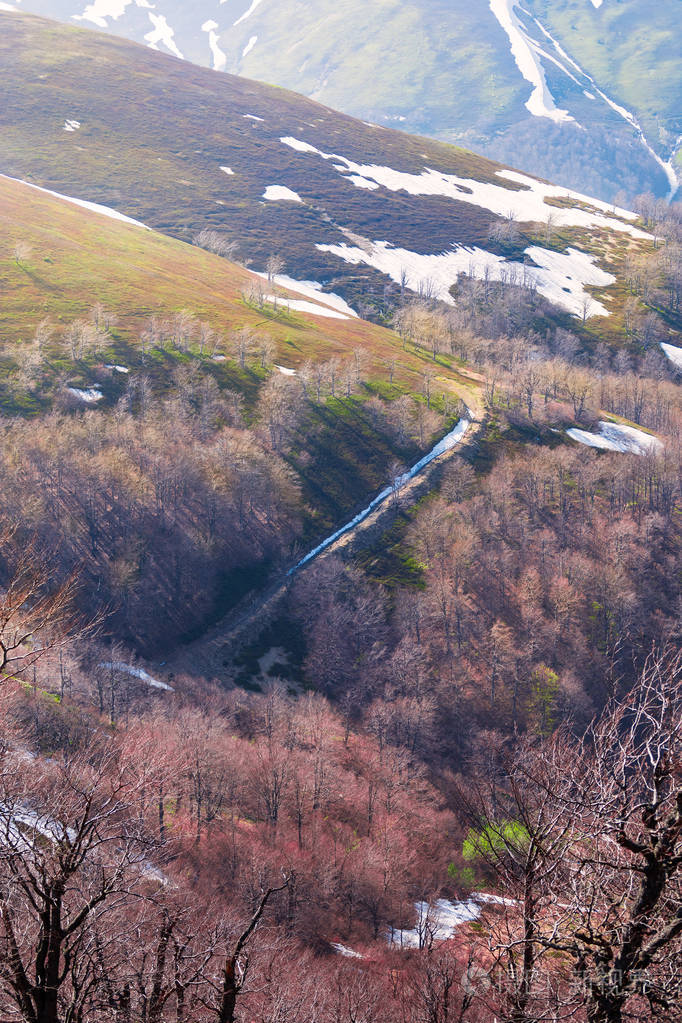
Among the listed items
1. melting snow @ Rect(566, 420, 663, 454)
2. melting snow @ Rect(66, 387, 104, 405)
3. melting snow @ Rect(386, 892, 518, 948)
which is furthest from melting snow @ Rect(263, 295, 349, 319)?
melting snow @ Rect(386, 892, 518, 948)

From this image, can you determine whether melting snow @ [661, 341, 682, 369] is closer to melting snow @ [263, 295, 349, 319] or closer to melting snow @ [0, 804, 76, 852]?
melting snow @ [263, 295, 349, 319]

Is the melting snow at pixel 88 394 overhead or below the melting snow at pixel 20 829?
below

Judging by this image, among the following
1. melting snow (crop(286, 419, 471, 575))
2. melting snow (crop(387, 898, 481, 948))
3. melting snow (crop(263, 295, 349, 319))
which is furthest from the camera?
melting snow (crop(263, 295, 349, 319))

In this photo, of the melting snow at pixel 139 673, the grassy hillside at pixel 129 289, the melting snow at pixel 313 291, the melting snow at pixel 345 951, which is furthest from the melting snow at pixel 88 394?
the melting snow at pixel 313 291

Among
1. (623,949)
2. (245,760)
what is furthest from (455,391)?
(623,949)

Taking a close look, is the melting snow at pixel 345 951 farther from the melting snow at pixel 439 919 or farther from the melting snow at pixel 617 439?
the melting snow at pixel 617 439

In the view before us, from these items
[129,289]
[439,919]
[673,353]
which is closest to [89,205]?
[129,289]

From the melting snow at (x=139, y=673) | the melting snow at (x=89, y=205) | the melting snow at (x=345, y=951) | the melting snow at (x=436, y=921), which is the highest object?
the melting snow at (x=89, y=205)
